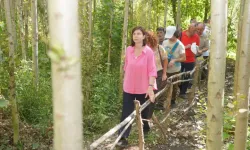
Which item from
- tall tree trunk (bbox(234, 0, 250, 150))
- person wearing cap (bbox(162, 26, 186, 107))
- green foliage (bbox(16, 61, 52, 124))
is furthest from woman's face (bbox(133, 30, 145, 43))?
green foliage (bbox(16, 61, 52, 124))

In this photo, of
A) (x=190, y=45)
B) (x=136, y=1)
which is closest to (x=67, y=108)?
(x=190, y=45)

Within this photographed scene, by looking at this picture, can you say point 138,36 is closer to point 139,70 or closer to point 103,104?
point 139,70

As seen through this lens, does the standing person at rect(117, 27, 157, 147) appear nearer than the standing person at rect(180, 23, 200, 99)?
Yes

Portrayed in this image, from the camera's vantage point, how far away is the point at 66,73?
774mm

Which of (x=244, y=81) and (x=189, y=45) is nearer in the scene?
(x=244, y=81)

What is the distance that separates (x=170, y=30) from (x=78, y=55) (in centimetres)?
457

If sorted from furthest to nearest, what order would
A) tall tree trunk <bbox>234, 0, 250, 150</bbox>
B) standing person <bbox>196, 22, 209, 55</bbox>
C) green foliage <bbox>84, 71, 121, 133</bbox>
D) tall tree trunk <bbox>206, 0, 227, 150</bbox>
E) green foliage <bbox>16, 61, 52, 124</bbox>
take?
1. standing person <bbox>196, 22, 209, 55</bbox>
2. green foliage <bbox>84, 71, 121, 133</bbox>
3. green foliage <bbox>16, 61, 52, 124</bbox>
4. tall tree trunk <bbox>234, 0, 250, 150</bbox>
5. tall tree trunk <bbox>206, 0, 227, 150</bbox>

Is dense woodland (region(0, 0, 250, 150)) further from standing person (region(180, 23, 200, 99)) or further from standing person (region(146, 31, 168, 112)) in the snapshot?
standing person (region(146, 31, 168, 112))

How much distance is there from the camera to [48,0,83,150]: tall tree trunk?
76 centimetres

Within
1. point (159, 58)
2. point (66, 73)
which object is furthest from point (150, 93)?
point (66, 73)

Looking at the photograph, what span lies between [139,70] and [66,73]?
2.83 meters

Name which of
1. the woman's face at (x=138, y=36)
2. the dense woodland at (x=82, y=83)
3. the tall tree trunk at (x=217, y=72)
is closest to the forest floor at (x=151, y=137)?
the dense woodland at (x=82, y=83)

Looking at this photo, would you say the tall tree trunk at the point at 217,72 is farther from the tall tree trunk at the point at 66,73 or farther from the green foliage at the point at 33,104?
the green foliage at the point at 33,104

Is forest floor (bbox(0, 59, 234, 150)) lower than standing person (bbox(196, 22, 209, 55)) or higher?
lower
